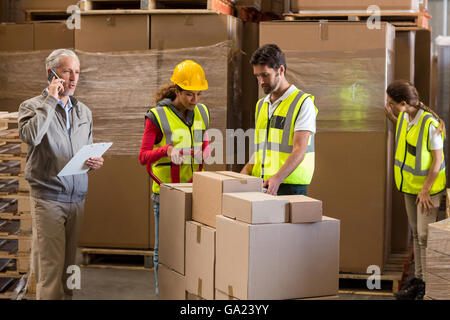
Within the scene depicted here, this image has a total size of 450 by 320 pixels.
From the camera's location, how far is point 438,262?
3.62 meters

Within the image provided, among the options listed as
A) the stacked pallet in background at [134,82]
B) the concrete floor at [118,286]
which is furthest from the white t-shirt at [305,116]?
the concrete floor at [118,286]

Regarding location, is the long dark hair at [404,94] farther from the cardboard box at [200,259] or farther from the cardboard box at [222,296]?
the cardboard box at [222,296]

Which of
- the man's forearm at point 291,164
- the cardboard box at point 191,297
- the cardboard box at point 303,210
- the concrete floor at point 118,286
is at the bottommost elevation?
the concrete floor at point 118,286

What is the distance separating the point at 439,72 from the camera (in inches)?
329

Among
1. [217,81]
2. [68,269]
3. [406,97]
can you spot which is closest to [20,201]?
[68,269]

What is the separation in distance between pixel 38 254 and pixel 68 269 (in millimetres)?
244

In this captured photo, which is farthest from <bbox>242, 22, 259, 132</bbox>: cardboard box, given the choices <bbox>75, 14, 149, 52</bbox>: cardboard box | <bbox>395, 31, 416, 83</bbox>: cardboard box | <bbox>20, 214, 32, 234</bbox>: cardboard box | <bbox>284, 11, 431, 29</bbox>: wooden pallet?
<bbox>20, 214, 32, 234</bbox>: cardboard box

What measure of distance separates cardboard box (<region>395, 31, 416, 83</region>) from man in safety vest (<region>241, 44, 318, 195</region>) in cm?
235

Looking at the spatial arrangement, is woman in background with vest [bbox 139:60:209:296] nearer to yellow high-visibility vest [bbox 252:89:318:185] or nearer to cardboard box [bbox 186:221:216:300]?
yellow high-visibility vest [bbox 252:89:318:185]

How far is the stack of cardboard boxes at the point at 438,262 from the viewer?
3596 mm

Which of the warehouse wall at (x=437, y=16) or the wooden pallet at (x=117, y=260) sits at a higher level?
the warehouse wall at (x=437, y=16)

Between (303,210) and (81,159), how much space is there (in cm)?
156

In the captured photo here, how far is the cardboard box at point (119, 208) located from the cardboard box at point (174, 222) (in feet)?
7.16
